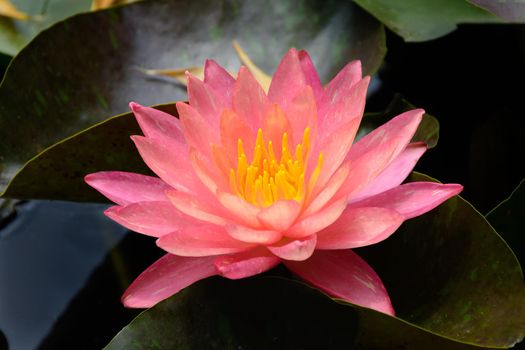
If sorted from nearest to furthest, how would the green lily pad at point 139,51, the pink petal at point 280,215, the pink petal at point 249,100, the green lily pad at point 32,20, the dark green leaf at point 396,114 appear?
1. the pink petal at point 280,215
2. the pink petal at point 249,100
3. the dark green leaf at point 396,114
4. the green lily pad at point 139,51
5. the green lily pad at point 32,20

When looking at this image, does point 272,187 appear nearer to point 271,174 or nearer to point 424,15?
point 271,174

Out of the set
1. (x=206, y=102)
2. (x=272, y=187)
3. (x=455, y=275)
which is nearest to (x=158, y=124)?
(x=206, y=102)

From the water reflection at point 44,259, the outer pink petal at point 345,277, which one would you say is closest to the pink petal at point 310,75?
the outer pink petal at point 345,277

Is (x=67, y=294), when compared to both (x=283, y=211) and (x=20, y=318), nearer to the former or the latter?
(x=20, y=318)

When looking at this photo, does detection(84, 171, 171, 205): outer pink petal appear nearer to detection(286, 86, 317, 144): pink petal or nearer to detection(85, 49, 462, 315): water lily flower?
detection(85, 49, 462, 315): water lily flower

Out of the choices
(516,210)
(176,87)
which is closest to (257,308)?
(516,210)

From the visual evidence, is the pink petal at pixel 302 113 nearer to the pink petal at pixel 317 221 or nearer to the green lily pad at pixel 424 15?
the pink petal at pixel 317 221
